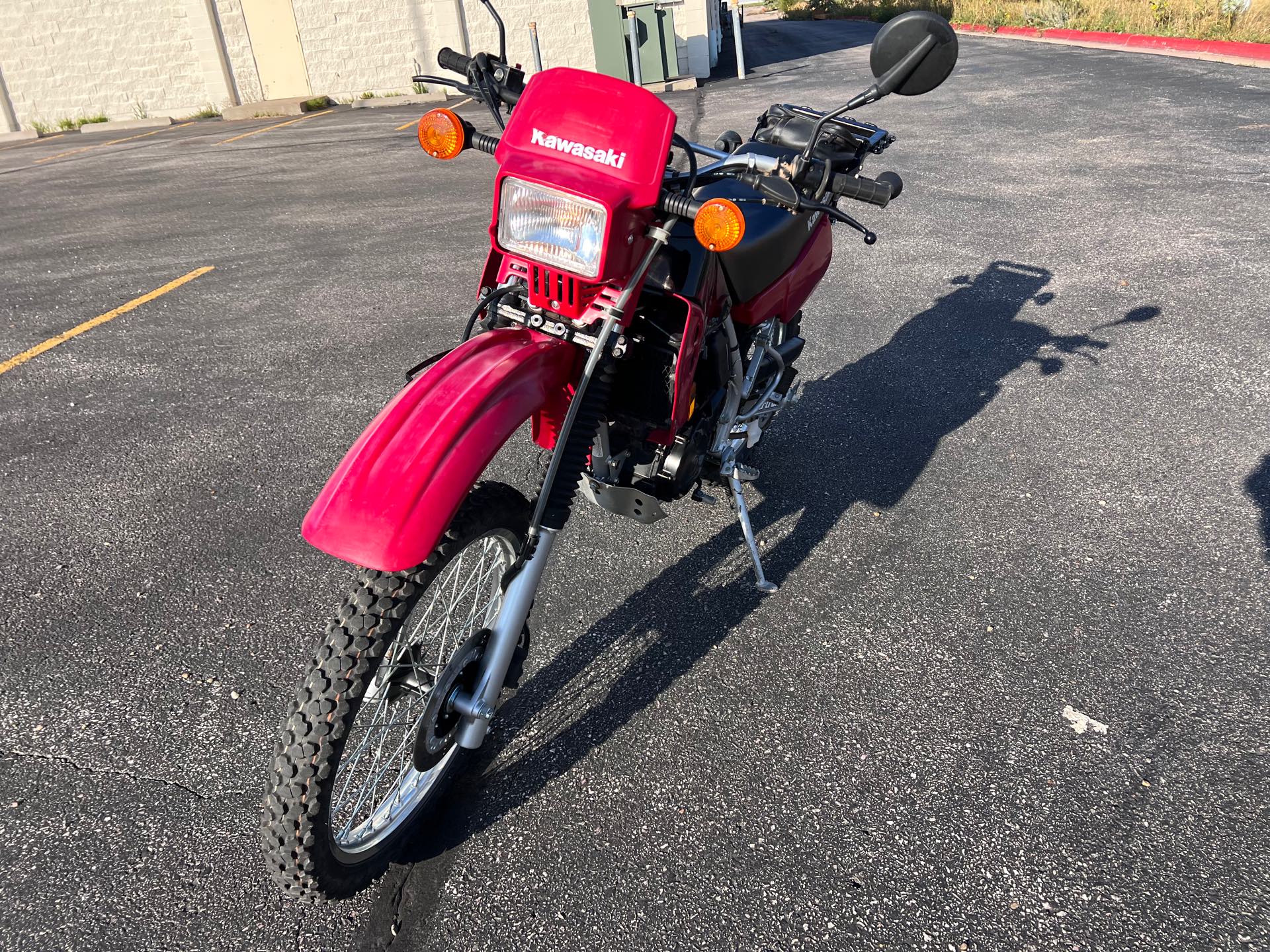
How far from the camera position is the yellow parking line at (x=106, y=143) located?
45.4 feet

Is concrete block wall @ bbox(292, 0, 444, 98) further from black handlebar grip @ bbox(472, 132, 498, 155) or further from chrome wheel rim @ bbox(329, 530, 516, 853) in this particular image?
chrome wheel rim @ bbox(329, 530, 516, 853)

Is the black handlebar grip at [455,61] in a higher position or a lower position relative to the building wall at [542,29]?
higher

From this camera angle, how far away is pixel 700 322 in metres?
2.49

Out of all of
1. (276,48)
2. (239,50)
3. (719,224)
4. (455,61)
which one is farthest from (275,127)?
(719,224)

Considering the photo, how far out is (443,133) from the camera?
2.38 m

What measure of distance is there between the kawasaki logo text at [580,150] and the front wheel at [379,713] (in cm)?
85

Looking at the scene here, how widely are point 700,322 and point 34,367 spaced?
491cm

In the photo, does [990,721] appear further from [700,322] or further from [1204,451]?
[1204,451]

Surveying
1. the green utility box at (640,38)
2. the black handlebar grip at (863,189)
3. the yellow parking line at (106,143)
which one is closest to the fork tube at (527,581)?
the black handlebar grip at (863,189)

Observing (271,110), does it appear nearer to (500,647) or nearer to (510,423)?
(510,423)

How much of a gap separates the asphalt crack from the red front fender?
41.0 inches

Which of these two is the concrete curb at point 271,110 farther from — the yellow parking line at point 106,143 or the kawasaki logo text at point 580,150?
the kawasaki logo text at point 580,150

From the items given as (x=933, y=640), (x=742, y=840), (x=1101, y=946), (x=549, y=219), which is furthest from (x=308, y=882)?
(x=933, y=640)

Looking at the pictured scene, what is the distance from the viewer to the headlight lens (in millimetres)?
2051
